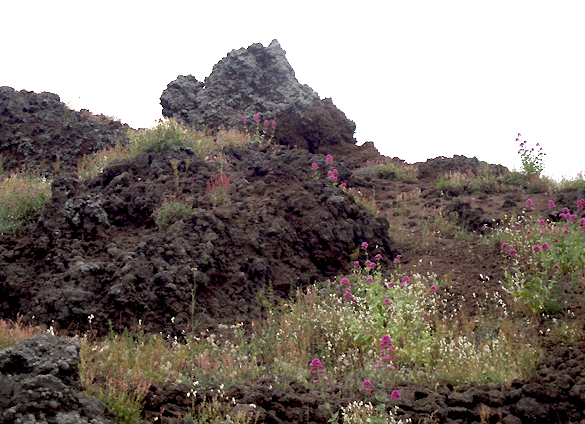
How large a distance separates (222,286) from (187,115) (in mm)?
11617

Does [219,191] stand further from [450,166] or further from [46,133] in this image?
[450,166]

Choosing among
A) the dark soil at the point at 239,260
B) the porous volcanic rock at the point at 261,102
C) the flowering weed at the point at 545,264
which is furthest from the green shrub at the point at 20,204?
the porous volcanic rock at the point at 261,102

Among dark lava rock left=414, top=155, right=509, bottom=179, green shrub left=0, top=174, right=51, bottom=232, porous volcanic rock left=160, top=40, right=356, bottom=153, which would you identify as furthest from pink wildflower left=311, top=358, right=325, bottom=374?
porous volcanic rock left=160, top=40, right=356, bottom=153

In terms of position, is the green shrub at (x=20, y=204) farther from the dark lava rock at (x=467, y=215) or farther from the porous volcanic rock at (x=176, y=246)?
the dark lava rock at (x=467, y=215)

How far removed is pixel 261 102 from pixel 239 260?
11.8 meters

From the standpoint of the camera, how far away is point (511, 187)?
1347 centimetres

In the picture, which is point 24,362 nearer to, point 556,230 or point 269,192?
point 269,192

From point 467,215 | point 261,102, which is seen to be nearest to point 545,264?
point 467,215

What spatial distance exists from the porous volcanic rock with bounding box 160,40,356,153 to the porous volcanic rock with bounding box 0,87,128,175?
2.97 metres

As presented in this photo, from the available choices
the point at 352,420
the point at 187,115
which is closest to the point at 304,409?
the point at 352,420

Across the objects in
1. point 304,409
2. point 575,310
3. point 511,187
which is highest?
point 511,187

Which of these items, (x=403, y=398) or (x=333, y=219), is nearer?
(x=403, y=398)

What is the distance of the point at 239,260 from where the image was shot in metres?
7.75

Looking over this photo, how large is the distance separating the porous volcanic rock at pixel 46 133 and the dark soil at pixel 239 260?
4.69 metres
